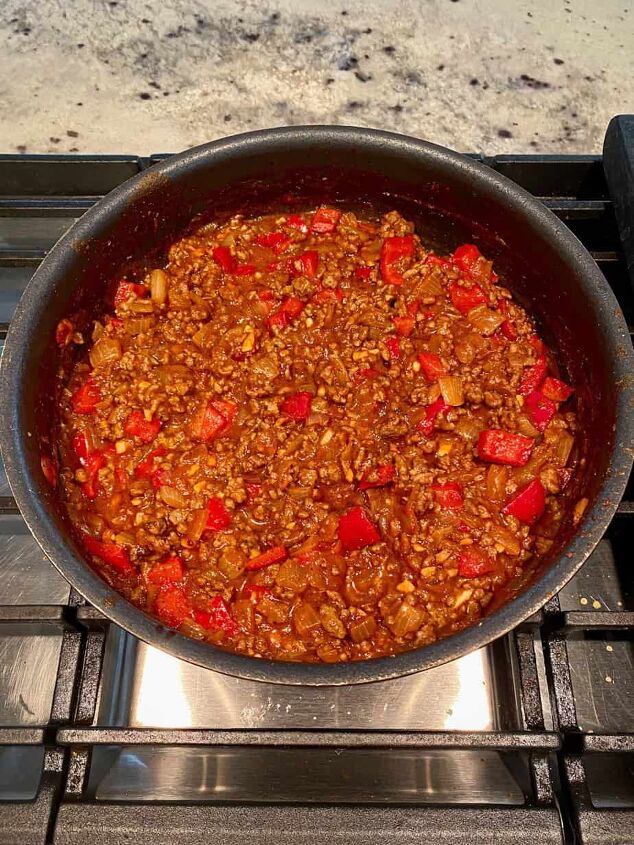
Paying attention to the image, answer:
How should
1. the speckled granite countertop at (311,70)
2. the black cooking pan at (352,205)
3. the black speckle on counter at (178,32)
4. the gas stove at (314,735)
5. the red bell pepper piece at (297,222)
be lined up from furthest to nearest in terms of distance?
the black speckle on counter at (178,32) < the speckled granite countertop at (311,70) < the red bell pepper piece at (297,222) < the gas stove at (314,735) < the black cooking pan at (352,205)

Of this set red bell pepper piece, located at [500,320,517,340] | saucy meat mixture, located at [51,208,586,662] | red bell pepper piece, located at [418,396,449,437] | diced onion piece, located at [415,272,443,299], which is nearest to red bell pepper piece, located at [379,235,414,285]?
saucy meat mixture, located at [51,208,586,662]

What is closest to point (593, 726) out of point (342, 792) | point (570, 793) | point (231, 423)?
point (570, 793)

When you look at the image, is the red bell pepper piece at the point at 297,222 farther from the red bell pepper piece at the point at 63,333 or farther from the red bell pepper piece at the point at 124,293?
the red bell pepper piece at the point at 63,333

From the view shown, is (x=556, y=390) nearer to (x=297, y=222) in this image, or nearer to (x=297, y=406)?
(x=297, y=406)

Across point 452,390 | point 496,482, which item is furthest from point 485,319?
point 496,482

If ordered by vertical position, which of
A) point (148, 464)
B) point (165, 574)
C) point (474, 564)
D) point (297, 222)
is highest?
point (297, 222)

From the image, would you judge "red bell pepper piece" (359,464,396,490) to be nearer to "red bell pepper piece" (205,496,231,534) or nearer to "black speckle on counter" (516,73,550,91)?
"red bell pepper piece" (205,496,231,534)

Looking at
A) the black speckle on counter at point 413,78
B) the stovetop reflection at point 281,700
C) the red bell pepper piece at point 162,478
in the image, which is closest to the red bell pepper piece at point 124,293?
the red bell pepper piece at point 162,478
